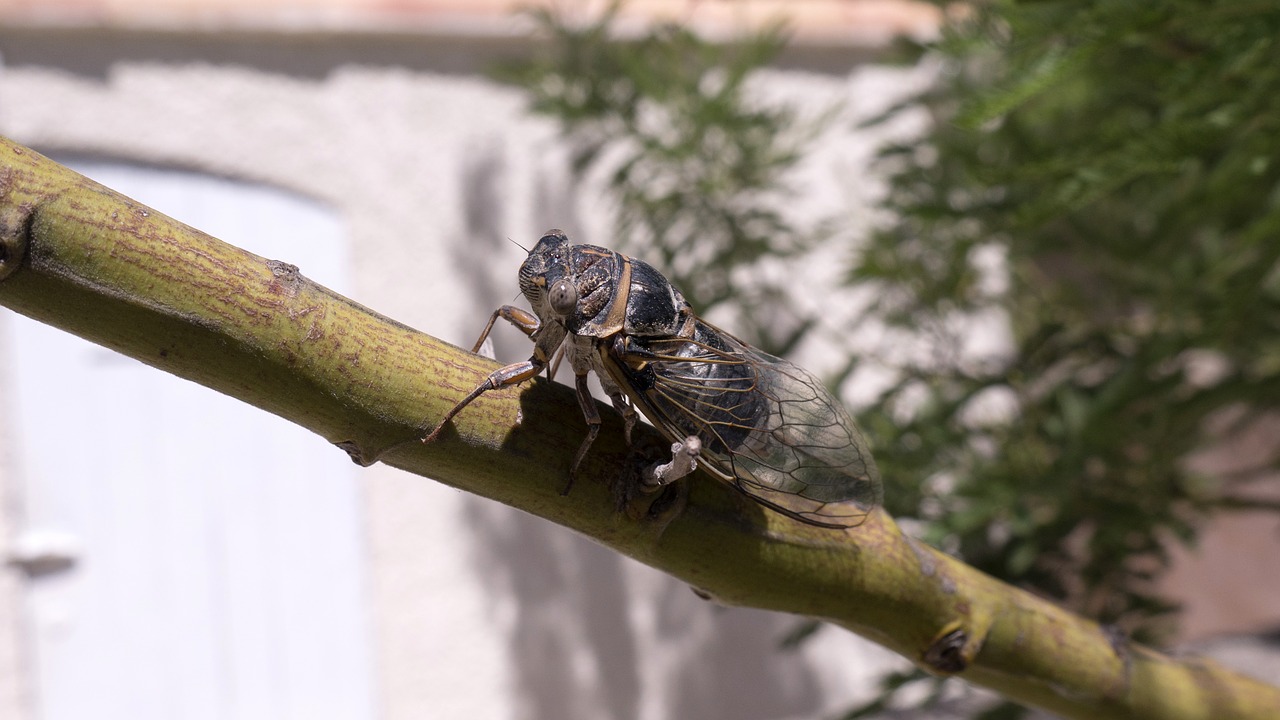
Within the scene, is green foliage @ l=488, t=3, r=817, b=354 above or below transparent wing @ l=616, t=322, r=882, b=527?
above

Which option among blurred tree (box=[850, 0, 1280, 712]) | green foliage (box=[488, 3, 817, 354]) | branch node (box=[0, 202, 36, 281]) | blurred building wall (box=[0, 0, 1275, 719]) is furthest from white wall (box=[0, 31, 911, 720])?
branch node (box=[0, 202, 36, 281])

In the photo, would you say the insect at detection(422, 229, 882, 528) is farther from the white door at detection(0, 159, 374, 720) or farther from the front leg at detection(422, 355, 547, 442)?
the white door at detection(0, 159, 374, 720)

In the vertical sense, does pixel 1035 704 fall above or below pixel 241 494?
below

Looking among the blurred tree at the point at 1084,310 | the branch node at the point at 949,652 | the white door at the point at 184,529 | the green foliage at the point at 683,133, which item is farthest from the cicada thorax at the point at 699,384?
the white door at the point at 184,529

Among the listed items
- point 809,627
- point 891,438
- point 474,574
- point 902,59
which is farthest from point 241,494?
point 902,59

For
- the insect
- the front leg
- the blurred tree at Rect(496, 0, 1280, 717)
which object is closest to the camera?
the front leg

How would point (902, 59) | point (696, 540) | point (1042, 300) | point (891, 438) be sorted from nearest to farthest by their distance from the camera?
point (696, 540), point (902, 59), point (891, 438), point (1042, 300)

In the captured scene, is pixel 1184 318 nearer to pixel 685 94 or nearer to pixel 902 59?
pixel 902 59
